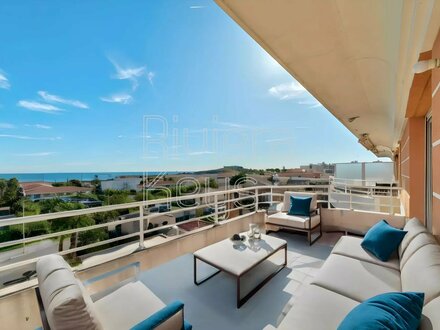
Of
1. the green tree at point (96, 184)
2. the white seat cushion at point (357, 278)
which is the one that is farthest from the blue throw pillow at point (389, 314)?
the green tree at point (96, 184)

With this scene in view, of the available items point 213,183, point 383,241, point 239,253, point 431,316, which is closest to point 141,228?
point 239,253

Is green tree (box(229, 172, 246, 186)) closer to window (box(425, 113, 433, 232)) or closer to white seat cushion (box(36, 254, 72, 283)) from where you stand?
window (box(425, 113, 433, 232))

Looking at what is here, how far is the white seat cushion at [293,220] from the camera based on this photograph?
11.1 ft

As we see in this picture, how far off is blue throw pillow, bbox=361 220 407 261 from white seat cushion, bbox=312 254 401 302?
21 centimetres

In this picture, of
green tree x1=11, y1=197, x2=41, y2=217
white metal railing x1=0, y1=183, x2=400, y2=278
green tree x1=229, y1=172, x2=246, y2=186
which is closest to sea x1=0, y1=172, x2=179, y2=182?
green tree x1=11, y1=197, x2=41, y2=217

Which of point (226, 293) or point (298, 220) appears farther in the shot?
point (298, 220)

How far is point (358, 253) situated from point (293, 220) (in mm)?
1340

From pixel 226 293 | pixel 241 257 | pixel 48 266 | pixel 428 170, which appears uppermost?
pixel 428 170

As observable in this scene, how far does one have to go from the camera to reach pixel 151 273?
2.50 m

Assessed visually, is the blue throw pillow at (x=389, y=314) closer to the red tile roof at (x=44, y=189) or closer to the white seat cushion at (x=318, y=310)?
the white seat cushion at (x=318, y=310)

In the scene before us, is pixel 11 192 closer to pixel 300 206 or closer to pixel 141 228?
pixel 141 228

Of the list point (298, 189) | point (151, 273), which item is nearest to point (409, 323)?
point (151, 273)

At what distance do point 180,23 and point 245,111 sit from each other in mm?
2321

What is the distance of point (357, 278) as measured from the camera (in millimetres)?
1658
